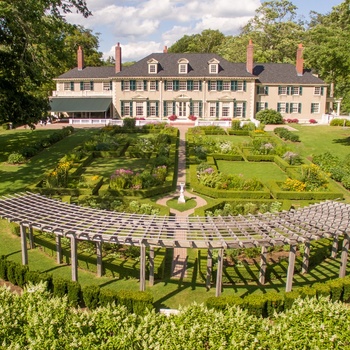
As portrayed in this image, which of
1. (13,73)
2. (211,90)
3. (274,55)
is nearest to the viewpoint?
(13,73)

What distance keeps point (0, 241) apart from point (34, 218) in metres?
3.89

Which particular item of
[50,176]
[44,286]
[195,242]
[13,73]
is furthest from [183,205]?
[13,73]

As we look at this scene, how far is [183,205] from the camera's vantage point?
74.4 feet

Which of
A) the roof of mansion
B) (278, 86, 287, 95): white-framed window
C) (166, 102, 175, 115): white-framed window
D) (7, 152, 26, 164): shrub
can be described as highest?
the roof of mansion

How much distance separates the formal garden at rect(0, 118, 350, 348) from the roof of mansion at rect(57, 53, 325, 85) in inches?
387

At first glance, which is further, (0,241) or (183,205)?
(183,205)

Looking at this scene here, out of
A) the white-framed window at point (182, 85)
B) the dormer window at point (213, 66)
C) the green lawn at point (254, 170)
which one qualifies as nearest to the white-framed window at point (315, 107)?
the dormer window at point (213, 66)

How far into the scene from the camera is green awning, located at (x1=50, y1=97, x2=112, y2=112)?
53844mm

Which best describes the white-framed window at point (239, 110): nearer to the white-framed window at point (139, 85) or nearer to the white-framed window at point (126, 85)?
the white-framed window at point (139, 85)

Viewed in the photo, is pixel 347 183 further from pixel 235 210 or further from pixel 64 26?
pixel 64 26

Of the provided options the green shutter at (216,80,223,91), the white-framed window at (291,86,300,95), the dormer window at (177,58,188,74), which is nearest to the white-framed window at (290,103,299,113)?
the white-framed window at (291,86,300,95)

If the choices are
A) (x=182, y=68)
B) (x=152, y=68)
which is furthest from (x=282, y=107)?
(x=152, y=68)

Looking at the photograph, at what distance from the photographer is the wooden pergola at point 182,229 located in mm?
13477

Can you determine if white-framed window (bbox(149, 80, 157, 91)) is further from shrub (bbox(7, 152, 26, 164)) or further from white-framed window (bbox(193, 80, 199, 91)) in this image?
shrub (bbox(7, 152, 26, 164))
